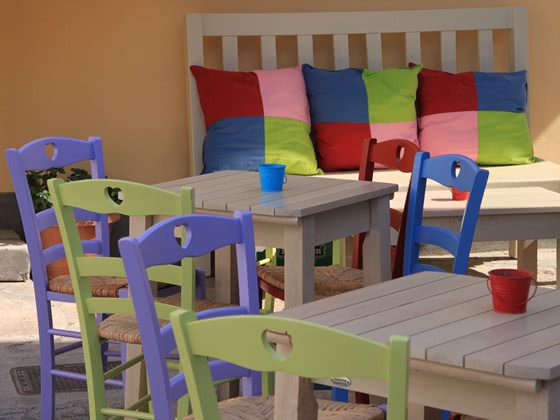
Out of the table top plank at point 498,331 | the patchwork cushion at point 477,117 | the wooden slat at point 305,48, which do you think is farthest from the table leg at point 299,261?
the wooden slat at point 305,48

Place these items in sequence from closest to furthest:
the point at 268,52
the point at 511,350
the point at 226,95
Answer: the point at 511,350 → the point at 226,95 → the point at 268,52

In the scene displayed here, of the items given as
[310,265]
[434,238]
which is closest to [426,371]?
[310,265]

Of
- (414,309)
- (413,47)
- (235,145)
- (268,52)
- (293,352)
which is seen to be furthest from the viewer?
(413,47)

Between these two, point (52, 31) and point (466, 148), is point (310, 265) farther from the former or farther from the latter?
point (52, 31)

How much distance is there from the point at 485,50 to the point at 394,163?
8.14 feet

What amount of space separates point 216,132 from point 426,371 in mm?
3760

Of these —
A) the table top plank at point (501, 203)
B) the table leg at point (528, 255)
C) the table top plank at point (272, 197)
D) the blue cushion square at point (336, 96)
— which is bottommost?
the table leg at point (528, 255)

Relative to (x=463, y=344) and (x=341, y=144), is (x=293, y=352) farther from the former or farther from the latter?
(x=341, y=144)

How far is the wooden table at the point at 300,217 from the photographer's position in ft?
10.3

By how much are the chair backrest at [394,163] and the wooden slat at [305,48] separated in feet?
6.67

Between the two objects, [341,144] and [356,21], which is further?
[356,21]

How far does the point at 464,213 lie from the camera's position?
3311 millimetres

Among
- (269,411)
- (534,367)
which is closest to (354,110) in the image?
(269,411)

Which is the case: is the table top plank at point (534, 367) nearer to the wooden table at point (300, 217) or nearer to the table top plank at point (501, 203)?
the wooden table at point (300, 217)
